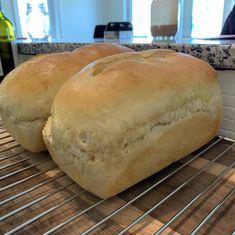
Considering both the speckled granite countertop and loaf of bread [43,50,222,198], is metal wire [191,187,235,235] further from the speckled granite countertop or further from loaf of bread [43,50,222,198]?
the speckled granite countertop

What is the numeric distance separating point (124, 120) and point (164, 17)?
2.47 ft

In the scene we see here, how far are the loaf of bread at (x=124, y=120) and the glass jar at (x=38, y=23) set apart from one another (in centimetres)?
132

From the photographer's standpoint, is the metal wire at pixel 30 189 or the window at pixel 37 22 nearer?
the metal wire at pixel 30 189

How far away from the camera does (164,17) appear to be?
3.35 feet

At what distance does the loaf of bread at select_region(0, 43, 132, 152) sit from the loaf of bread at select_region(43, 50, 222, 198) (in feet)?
0.25

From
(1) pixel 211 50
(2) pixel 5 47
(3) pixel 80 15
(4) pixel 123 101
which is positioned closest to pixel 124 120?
(4) pixel 123 101

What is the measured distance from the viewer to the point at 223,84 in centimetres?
69

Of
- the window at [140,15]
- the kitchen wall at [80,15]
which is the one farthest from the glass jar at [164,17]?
the window at [140,15]

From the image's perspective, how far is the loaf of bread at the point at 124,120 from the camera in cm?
41

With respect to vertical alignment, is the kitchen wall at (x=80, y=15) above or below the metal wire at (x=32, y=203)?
above

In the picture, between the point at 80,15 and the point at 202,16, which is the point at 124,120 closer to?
the point at 202,16

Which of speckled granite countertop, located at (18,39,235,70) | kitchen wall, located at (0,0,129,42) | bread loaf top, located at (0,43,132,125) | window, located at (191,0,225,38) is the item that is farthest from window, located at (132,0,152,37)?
bread loaf top, located at (0,43,132,125)

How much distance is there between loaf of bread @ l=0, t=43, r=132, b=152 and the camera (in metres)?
0.57

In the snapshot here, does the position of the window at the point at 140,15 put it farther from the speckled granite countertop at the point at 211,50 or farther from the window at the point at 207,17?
the speckled granite countertop at the point at 211,50
